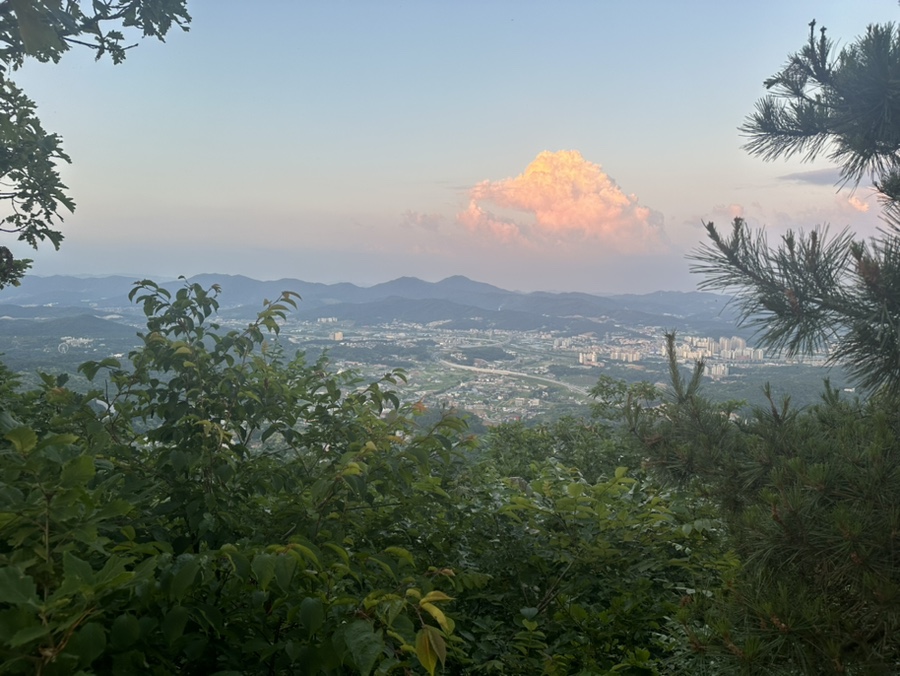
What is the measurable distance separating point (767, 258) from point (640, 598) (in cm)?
189

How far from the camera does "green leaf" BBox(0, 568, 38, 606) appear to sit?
977mm

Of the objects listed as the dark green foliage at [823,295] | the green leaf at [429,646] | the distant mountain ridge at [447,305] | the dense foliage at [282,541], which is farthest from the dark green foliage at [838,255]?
the distant mountain ridge at [447,305]

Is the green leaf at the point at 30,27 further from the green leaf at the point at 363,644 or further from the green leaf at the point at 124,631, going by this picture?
the green leaf at the point at 363,644

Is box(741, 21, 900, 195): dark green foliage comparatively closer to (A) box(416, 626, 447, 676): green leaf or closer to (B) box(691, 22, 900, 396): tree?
(B) box(691, 22, 900, 396): tree

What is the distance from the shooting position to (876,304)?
2127 mm

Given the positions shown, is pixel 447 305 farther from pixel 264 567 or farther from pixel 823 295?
pixel 264 567

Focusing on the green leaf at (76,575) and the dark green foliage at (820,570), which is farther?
the dark green foliage at (820,570)

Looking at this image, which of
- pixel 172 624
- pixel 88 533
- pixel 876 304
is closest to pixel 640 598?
pixel 876 304

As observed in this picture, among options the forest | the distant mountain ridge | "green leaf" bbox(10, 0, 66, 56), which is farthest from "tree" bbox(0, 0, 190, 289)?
the distant mountain ridge

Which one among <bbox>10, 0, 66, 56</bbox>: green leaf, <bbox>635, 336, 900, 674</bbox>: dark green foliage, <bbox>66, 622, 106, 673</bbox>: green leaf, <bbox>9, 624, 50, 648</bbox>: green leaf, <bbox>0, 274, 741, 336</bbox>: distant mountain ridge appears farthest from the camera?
<bbox>0, 274, 741, 336</bbox>: distant mountain ridge

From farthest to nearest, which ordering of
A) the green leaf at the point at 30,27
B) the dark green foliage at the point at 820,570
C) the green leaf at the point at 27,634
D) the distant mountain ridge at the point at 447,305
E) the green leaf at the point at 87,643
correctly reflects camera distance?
the distant mountain ridge at the point at 447,305 < the dark green foliage at the point at 820,570 < the green leaf at the point at 30,27 < the green leaf at the point at 87,643 < the green leaf at the point at 27,634

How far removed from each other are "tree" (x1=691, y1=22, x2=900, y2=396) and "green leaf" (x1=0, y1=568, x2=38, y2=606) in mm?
2620

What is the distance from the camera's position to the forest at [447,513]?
1301 millimetres

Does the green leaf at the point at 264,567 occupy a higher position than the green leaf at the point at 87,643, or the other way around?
the green leaf at the point at 264,567
